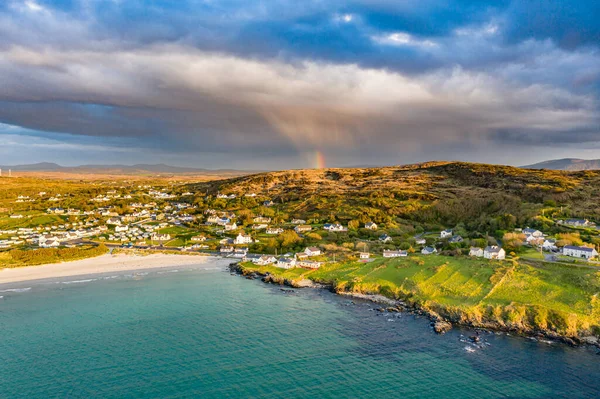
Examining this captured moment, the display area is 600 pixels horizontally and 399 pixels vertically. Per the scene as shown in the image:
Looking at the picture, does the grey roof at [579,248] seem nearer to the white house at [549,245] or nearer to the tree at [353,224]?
the white house at [549,245]

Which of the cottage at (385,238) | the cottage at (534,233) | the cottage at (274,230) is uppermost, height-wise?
the cottage at (534,233)

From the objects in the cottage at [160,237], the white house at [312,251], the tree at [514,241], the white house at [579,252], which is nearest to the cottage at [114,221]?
the cottage at [160,237]

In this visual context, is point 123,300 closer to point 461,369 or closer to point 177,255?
point 177,255

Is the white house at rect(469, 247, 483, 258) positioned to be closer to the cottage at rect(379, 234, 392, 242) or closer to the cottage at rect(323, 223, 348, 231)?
the cottage at rect(379, 234, 392, 242)

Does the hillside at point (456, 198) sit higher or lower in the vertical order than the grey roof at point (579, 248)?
higher

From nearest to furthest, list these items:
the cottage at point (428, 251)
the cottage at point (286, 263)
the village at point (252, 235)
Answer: the village at point (252, 235), the cottage at point (428, 251), the cottage at point (286, 263)

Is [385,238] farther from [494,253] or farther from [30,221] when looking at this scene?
[30,221]

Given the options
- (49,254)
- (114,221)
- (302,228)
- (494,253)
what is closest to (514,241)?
(494,253)

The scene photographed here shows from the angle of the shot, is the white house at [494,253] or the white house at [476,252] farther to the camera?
the white house at [476,252]
